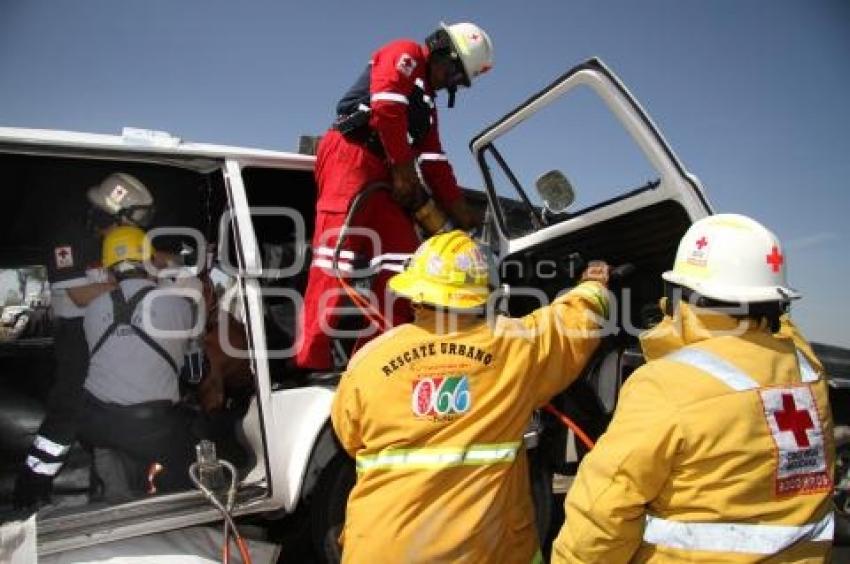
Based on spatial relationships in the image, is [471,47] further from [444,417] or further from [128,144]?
[444,417]

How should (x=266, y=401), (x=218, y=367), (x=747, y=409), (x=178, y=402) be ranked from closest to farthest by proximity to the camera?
1. (x=747, y=409)
2. (x=266, y=401)
3. (x=178, y=402)
4. (x=218, y=367)

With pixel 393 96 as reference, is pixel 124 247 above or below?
below

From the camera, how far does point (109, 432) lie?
10.3 ft

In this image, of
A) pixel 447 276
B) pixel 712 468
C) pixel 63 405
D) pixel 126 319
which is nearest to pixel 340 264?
pixel 126 319

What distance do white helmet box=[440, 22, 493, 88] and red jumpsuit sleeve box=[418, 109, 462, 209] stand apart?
33 cm

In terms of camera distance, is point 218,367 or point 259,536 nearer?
point 259,536

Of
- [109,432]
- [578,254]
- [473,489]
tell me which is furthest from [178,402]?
[578,254]

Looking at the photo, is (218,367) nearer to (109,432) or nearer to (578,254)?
(109,432)

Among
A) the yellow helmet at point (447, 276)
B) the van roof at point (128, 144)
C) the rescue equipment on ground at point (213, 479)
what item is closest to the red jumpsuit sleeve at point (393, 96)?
the van roof at point (128, 144)

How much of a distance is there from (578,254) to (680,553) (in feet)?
6.09

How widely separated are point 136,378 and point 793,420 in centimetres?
272

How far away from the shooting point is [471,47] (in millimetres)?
3668

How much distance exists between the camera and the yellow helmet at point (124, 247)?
11.0ft

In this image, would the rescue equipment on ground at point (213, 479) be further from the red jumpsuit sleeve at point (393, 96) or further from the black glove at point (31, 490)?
the red jumpsuit sleeve at point (393, 96)
